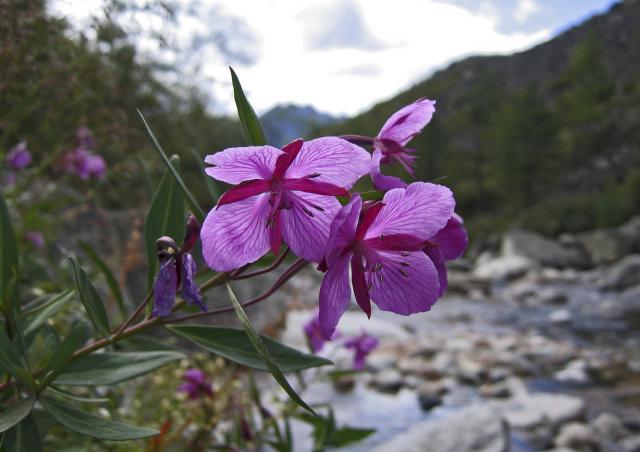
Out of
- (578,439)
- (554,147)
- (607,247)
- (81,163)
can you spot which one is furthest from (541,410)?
(554,147)

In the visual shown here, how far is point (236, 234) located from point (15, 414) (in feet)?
1.43

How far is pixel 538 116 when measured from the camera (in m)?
27.8

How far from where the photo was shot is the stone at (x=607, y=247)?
14.8 metres

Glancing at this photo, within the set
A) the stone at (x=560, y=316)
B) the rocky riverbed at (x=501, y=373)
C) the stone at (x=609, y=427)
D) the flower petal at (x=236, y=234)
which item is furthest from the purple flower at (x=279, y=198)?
the stone at (x=560, y=316)

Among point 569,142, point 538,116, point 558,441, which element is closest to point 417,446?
point 558,441

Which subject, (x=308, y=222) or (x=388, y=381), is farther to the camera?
(x=388, y=381)

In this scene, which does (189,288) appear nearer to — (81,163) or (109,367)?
(109,367)

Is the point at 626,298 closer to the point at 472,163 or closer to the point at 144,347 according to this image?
the point at 144,347

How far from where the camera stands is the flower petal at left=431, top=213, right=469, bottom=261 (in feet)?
2.95

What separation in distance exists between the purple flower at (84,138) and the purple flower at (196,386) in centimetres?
121

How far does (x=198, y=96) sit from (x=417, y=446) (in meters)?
6.12

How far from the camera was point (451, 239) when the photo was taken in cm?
90

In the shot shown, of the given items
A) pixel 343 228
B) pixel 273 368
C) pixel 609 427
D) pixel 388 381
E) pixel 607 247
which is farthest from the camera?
pixel 607 247

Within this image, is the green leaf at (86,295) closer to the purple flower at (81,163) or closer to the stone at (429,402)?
the purple flower at (81,163)
